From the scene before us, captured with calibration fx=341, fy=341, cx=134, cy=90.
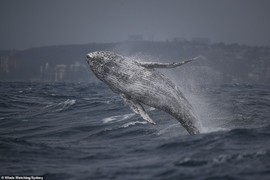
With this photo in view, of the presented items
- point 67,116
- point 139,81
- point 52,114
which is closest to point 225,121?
point 139,81

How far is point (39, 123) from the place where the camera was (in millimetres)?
25312

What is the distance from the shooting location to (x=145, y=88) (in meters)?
16.6

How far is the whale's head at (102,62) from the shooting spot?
56.7ft

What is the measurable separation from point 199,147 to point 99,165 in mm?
4294

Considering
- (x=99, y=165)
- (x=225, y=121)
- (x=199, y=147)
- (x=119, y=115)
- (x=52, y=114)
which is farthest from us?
(x=52, y=114)

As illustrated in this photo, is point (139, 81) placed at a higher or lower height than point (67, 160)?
higher

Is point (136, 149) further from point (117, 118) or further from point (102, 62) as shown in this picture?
point (117, 118)

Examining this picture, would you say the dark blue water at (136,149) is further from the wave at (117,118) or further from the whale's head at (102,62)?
the whale's head at (102,62)

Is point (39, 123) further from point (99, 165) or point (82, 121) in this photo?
point (99, 165)

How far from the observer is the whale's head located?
1728 centimetres

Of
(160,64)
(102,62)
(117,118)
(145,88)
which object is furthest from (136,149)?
(117,118)

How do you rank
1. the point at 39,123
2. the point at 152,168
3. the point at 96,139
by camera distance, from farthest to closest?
the point at 39,123 < the point at 96,139 < the point at 152,168

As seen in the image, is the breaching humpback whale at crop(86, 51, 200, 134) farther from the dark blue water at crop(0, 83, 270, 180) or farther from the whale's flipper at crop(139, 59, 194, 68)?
the dark blue water at crop(0, 83, 270, 180)

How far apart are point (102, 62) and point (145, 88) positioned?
8.68 feet
